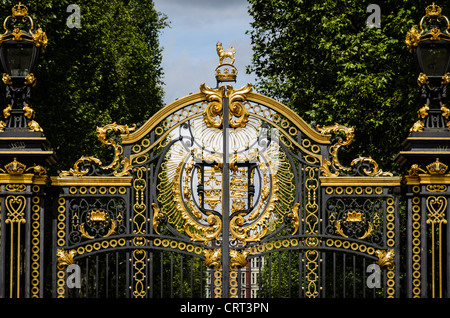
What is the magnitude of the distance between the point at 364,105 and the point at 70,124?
741 cm

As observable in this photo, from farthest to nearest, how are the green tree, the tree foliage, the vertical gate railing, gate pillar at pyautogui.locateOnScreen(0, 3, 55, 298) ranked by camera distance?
the green tree
the tree foliage
gate pillar at pyautogui.locateOnScreen(0, 3, 55, 298)
the vertical gate railing

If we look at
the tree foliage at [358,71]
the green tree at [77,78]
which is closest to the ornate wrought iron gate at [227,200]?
the tree foliage at [358,71]

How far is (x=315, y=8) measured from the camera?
19047 millimetres

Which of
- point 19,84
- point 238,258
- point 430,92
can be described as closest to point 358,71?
point 430,92

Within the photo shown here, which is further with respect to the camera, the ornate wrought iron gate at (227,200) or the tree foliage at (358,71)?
the tree foliage at (358,71)

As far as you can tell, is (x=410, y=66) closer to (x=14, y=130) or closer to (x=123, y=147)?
(x=123, y=147)

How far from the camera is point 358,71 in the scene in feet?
58.9

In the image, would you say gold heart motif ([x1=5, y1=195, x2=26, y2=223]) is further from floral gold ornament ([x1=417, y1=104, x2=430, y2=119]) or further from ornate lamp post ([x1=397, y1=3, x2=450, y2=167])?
floral gold ornament ([x1=417, y1=104, x2=430, y2=119])

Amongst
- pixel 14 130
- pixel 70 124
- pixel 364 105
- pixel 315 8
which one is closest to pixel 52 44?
pixel 70 124

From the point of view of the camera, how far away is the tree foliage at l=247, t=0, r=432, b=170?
1708 cm

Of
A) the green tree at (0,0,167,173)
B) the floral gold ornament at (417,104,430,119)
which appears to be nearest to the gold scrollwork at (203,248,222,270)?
the floral gold ornament at (417,104,430,119)

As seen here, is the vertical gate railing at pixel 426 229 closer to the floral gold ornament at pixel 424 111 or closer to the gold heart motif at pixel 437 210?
the gold heart motif at pixel 437 210

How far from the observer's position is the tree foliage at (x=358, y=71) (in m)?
17.1

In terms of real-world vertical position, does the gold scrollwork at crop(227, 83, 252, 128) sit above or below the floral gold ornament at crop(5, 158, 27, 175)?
above
